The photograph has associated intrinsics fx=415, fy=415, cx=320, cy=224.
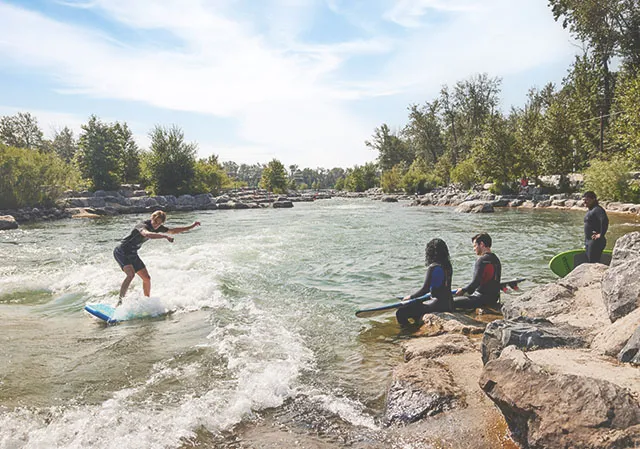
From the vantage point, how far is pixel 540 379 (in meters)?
3.23

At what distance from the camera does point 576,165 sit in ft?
121

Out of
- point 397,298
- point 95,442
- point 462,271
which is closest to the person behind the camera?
point 95,442

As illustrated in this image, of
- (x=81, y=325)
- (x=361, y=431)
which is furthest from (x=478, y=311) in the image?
(x=81, y=325)

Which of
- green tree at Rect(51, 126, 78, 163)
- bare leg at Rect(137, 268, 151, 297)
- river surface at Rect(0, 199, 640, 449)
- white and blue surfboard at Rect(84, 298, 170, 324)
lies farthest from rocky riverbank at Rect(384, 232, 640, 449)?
green tree at Rect(51, 126, 78, 163)

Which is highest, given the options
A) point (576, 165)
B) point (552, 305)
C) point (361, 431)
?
point (576, 165)

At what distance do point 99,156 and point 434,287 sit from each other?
167 feet

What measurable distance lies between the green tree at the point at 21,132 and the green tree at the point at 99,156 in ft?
79.0

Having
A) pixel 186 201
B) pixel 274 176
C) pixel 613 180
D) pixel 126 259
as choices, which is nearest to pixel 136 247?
pixel 126 259

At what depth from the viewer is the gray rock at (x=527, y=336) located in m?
4.10

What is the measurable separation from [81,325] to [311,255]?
8222mm

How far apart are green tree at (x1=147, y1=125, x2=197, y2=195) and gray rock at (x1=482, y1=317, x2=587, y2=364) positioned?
168 ft

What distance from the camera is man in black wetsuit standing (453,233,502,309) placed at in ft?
24.5

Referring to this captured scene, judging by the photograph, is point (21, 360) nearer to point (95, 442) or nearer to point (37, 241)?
point (95, 442)

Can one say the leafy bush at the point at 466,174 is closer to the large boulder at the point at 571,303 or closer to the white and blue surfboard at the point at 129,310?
the large boulder at the point at 571,303
